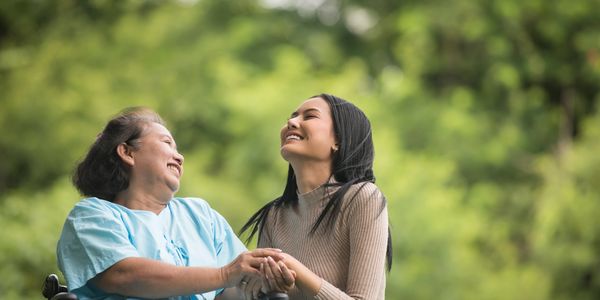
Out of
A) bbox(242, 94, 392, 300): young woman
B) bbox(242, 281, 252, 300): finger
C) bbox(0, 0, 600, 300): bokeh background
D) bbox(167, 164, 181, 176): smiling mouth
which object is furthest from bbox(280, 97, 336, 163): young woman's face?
bbox(0, 0, 600, 300): bokeh background

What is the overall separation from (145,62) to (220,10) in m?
2.09

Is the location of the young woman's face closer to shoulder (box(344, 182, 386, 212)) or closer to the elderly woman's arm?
shoulder (box(344, 182, 386, 212))

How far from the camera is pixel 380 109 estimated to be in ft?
37.9

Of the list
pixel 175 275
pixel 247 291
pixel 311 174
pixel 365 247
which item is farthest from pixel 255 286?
pixel 311 174

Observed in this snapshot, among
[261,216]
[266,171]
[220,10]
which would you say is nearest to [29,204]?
[266,171]

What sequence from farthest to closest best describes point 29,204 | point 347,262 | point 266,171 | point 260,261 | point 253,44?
point 253,44
point 266,171
point 29,204
point 347,262
point 260,261

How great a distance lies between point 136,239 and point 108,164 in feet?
0.78

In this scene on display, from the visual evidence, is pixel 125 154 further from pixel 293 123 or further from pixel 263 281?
pixel 263 281

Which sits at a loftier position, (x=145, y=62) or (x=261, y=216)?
(x=145, y=62)

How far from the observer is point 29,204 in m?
7.62

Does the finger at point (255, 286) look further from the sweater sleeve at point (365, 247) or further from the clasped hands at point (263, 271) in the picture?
the sweater sleeve at point (365, 247)

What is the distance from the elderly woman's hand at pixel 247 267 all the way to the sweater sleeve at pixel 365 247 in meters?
0.16

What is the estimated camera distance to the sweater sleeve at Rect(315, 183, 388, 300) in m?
2.38

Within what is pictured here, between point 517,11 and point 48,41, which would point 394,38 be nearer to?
point 517,11
